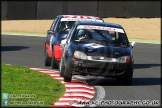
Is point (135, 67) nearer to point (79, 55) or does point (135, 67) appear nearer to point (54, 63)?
point (54, 63)

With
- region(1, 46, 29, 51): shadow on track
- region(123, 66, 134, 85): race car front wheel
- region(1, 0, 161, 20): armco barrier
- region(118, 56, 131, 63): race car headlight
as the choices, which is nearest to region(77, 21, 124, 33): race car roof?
region(118, 56, 131, 63): race car headlight

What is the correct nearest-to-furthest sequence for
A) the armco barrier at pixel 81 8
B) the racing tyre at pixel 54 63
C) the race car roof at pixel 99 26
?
1. the race car roof at pixel 99 26
2. the racing tyre at pixel 54 63
3. the armco barrier at pixel 81 8

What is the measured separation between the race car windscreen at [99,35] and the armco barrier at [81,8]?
24.6 meters

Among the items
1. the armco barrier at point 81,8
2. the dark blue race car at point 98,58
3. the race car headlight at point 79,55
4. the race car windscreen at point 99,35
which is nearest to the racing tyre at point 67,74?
the dark blue race car at point 98,58

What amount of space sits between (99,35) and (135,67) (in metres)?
4.27

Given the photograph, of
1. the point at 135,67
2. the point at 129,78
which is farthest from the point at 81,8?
the point at 129,78

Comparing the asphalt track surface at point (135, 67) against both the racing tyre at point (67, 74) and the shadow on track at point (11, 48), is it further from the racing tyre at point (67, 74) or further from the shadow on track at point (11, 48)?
the racing tyre at point (67, 74)

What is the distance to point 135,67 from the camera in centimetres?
1945

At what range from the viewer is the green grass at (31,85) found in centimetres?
1162

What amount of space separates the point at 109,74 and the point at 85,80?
3.96 ft

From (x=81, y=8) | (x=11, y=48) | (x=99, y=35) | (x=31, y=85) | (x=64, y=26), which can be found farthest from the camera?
(x=81, y=8)

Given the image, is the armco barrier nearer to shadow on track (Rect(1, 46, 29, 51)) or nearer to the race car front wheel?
shadow on track (Rect(1, 46, 29, 51))

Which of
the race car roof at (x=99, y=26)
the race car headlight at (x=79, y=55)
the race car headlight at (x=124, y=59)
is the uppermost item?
the race car roof at (x=99, y=26)

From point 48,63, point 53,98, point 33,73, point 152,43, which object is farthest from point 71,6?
point 53,98
